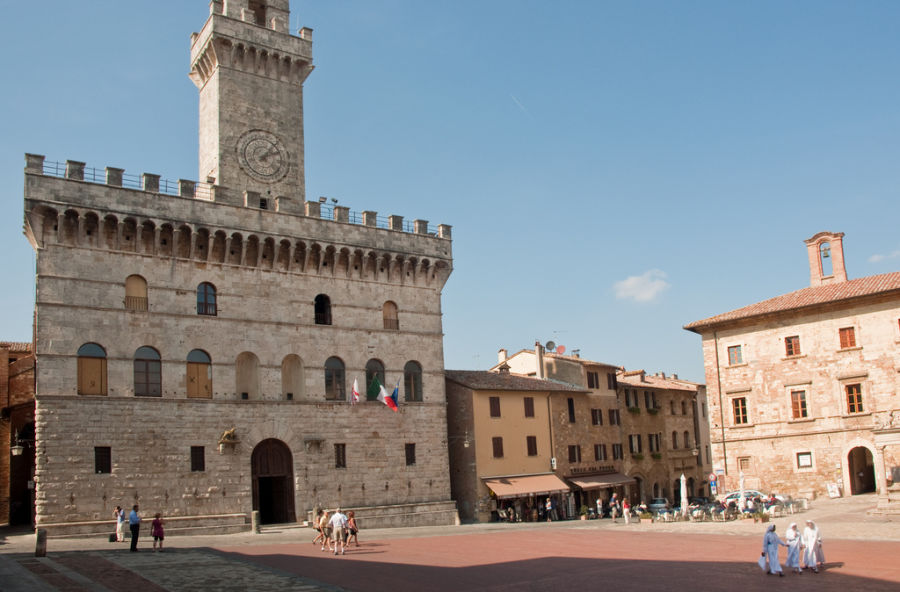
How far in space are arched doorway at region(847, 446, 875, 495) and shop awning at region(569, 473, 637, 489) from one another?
13251 millimetres

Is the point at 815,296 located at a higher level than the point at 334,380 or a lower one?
higher

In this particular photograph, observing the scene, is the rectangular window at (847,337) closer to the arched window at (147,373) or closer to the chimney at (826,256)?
the chimney at (826,256)

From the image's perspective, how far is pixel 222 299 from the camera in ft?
113

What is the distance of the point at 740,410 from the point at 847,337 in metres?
6.47

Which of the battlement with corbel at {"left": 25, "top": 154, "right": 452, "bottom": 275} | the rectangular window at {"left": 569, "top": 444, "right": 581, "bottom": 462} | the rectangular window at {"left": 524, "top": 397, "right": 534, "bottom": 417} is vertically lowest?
the rectangular window at {"left": 569, "top": 444, "right": 581, "bottom": 462}

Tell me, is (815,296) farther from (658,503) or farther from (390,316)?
(390,316)

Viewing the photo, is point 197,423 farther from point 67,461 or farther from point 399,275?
point 399,275

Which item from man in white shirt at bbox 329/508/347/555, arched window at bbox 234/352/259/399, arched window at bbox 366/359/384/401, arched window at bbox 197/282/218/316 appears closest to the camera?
man in white shirt at bbox 329/508/347/555

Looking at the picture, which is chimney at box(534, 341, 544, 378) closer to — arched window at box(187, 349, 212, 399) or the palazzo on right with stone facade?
the palazzo on right with stone facade

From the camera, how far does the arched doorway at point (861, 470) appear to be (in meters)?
38.3

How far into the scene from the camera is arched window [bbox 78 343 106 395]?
101 ft

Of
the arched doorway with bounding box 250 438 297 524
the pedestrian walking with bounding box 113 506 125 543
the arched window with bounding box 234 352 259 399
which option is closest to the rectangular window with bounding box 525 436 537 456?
the arched doorway with bounding box 250 438 297 524

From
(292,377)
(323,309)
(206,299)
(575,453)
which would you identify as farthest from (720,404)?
(206,299)

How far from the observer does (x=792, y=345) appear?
40.7 m
